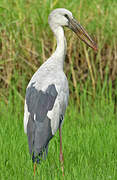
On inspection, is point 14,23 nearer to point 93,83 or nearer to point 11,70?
point 11,70

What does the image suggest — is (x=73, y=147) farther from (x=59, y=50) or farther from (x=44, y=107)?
(x=59, y=50)

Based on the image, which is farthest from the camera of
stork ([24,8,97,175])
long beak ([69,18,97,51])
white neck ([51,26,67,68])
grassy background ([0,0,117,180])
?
grassy background ([0,0,117,180])

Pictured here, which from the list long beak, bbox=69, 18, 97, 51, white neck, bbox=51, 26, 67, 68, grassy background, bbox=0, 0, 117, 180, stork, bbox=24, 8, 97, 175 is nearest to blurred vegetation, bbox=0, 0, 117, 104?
grassy background, bbox=0, 0, 117, 180

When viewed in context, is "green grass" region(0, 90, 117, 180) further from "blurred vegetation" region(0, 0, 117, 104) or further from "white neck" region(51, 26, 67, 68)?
"white neck" region(51, 26, 67, 68)

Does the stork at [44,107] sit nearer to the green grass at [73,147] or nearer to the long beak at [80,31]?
the green grass at [73,147]

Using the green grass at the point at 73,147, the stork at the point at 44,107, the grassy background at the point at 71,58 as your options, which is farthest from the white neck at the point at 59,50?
the grassy background at the point at 71,58

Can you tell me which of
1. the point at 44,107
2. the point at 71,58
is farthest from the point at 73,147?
the point at 71,58

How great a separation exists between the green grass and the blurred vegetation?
365 millimetres

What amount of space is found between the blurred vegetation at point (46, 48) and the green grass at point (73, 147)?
365 mm

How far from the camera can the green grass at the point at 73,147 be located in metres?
3.84

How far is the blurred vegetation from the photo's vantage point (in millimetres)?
6539

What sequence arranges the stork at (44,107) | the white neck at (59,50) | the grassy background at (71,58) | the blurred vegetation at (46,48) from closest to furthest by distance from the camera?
the stork at (44,107), the white neck at (59,50), the grassy background at (71,58), the blurred vegetation at (46,48)

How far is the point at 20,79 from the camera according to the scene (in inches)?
260

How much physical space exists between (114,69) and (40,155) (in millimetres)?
2964
